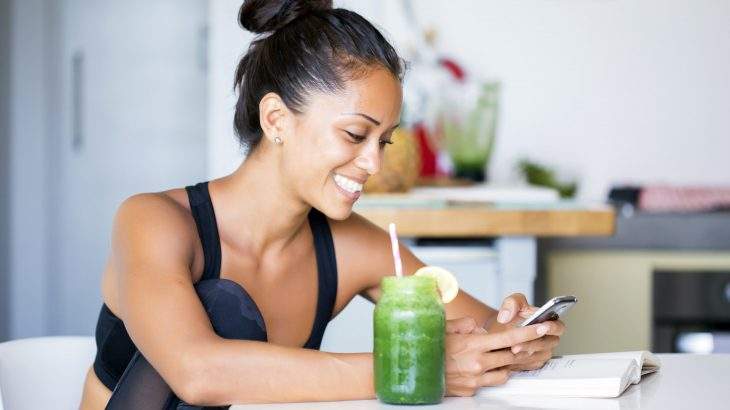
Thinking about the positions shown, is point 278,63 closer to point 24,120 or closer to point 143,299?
point 143,299

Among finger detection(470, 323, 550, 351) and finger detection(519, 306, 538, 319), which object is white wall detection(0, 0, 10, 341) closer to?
finger detection(519, 306, 538, 319)

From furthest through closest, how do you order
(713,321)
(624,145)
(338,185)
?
(624,145) < (713,321) < (338,185)

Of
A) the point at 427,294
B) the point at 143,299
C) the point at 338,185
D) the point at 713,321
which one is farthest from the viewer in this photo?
the point at 713,321

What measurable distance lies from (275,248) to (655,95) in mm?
2481

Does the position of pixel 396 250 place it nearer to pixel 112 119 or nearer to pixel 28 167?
pixel 112 119

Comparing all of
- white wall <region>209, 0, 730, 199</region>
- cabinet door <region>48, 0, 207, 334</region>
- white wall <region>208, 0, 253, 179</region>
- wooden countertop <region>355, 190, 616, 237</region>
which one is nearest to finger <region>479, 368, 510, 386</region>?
wooden countertop <region>355, 190, 616, 237</region>

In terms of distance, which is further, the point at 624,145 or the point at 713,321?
the point at 624,145

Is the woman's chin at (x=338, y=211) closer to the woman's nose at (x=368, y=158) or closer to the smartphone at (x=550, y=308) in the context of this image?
the woman's nose at (x=368, y=158)

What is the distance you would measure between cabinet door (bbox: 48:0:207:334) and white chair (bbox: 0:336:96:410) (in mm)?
2723

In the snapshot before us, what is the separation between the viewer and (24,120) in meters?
4.40

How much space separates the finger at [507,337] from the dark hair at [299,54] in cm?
42

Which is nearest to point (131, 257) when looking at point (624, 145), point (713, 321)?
point (713, 321)

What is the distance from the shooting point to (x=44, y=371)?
67.1 inches

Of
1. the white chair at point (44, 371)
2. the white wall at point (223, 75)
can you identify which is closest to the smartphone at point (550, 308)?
the white chair at point (44, 371)
